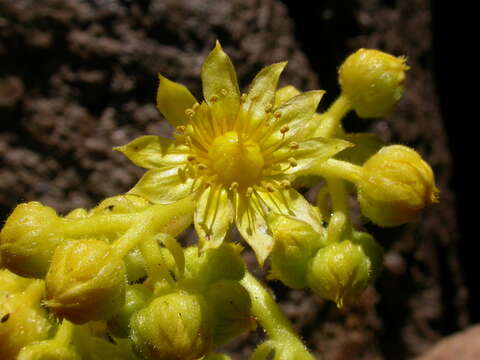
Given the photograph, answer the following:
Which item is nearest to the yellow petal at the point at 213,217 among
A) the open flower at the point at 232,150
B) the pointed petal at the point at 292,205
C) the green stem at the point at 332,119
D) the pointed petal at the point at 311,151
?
the open flower at the point at 232,150

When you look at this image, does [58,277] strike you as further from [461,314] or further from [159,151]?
[461,314]

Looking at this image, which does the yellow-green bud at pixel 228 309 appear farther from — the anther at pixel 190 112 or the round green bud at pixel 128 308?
the anther at pixel 190 112

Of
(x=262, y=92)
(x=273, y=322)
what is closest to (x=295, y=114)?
(x=262, y=92)

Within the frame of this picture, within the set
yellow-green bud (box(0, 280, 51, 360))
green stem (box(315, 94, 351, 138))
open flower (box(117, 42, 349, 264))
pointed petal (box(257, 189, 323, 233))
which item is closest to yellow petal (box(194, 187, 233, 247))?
open flower (box(117, 42, 349, 264))

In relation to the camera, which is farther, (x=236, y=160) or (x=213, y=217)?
(x=236, y=160)

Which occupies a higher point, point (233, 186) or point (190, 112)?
point (190, 112)

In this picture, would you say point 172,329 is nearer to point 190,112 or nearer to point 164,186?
point 164,186
